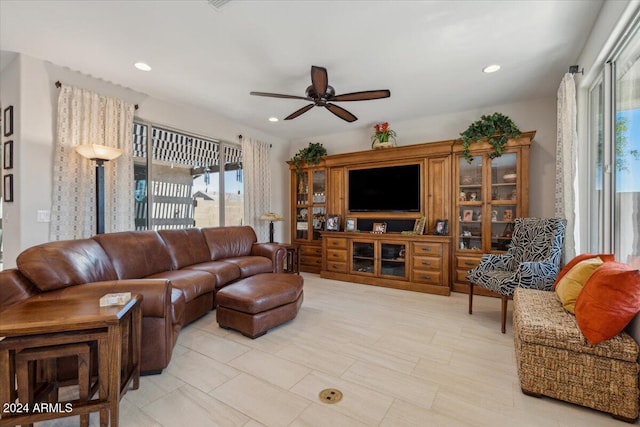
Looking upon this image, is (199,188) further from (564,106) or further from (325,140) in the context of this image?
(564,106)

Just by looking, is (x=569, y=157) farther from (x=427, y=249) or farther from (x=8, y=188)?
(x=8, y=188)

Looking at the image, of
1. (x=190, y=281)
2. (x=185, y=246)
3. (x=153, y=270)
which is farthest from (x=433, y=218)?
(x=153, y=270)

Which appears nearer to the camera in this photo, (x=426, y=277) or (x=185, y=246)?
(x=185, y=246)

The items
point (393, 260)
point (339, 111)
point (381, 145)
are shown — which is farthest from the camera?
point (381, 145)

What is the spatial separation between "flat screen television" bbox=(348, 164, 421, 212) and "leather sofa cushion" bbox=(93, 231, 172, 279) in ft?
9.91

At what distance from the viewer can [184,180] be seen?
4219mm

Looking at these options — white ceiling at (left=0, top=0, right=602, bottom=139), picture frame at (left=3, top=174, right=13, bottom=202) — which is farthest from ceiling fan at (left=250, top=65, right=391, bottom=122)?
picture frame at (left=3, top=174, right=13, bottom=202)

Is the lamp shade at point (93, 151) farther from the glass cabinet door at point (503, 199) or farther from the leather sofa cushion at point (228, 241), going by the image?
the glass cabinet door at point (503, 199)

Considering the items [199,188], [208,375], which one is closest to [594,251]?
[208,375]

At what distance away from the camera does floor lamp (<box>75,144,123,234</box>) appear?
2.76 metres

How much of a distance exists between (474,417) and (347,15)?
2819mm

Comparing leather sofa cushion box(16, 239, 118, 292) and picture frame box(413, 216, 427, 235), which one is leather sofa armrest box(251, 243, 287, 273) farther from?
picture frame box(413, 216, 427, 235)

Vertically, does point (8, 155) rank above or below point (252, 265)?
above

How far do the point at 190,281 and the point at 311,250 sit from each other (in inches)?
112
